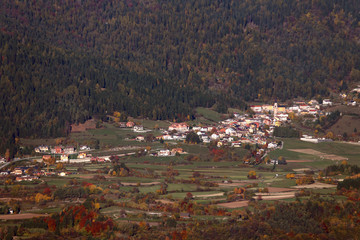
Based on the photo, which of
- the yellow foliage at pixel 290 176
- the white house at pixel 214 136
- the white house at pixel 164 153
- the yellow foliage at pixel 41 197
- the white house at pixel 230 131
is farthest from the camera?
the white house at pixel 230 131

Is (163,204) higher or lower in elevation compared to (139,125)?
higher

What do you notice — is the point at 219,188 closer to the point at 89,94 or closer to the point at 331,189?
the point at 331,189

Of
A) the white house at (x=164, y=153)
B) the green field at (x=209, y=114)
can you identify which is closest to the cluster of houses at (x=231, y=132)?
the green field at (x=209, y=114)

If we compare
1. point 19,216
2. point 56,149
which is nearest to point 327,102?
point 56,149

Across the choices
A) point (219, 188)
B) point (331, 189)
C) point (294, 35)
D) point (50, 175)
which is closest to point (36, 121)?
point (50, 175)

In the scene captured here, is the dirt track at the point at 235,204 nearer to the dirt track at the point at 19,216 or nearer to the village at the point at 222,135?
the dirt track at the point at 19,216

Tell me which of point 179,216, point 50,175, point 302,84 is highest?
point 179,216

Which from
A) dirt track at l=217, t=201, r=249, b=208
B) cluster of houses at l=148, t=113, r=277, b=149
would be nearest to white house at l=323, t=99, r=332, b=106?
cluster of houses at l=148, t=113, r=277, b=149

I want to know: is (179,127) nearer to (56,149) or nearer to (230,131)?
(230,131)
